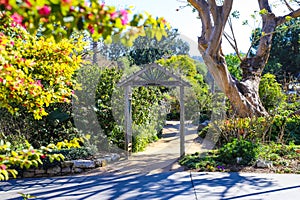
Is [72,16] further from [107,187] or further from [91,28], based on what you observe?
[107,187]

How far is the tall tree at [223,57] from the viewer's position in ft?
29.5

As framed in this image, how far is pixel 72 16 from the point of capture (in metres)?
1.15

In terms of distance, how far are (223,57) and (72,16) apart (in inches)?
339

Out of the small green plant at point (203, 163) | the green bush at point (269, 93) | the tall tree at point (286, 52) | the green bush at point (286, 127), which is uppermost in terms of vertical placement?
the tall tree at point (286, 52)

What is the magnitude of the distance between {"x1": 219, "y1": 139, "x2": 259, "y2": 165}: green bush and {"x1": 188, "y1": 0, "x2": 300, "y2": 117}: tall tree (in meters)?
2.80

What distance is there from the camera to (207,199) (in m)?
4.79

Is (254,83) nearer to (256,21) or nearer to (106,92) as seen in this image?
(256,21)

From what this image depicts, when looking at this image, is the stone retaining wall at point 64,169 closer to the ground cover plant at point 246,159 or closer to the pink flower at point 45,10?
the ground cover plant at point 246,159

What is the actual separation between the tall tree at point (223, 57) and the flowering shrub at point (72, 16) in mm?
7762

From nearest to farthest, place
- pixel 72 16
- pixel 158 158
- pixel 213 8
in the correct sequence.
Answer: pixel 72 16, pixel 158 158, pixel 213 8

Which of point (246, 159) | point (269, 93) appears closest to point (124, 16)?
point (246, 159)

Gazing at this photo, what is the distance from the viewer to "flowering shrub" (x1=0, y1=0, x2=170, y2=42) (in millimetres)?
1035

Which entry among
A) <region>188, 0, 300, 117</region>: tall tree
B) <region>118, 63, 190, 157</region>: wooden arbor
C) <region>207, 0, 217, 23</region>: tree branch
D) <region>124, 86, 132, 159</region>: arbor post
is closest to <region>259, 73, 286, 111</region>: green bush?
<region>188, 0, 300, 117</region>: tall tree

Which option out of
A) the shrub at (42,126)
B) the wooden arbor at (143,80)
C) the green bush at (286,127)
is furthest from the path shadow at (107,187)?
the green bush at (286,127)
